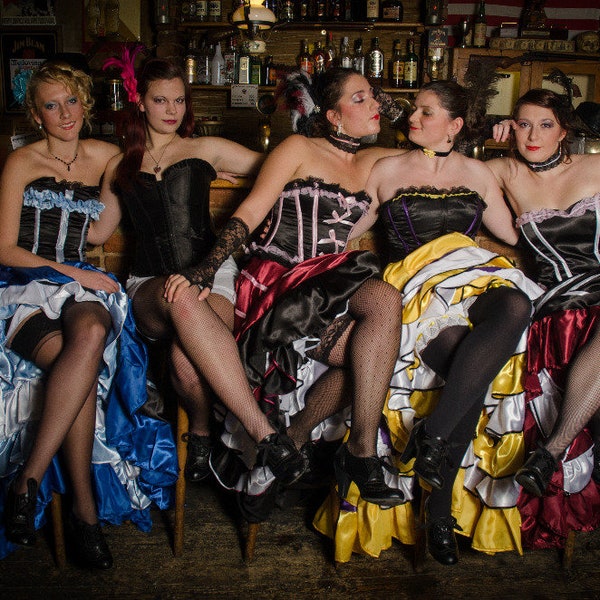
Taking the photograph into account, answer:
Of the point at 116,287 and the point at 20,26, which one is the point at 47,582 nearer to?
the point at 116,287

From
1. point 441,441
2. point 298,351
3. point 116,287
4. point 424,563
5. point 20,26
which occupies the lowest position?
point 424,563

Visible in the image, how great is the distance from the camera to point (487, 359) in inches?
79.0

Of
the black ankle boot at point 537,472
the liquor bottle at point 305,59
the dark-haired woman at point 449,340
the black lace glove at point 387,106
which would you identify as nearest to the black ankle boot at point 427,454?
the dark-haired woman at point 449,340

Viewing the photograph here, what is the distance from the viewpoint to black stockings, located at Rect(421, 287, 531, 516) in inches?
78.3

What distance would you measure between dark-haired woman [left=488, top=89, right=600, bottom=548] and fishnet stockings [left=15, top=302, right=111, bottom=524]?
133 centimetres

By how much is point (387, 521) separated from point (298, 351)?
66 cm

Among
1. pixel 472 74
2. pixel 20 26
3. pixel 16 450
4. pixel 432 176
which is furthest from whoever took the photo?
pixel 20 26

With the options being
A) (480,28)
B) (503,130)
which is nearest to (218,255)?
(503,130)

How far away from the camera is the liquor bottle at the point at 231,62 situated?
5582 mm

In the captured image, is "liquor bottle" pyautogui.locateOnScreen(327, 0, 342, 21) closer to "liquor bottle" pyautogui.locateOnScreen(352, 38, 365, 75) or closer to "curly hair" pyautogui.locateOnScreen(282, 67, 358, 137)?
"liquor bottle" pyautogui.locateOnScreen(352, 38, 365, 75)

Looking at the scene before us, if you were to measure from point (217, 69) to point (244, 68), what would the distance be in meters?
0.23

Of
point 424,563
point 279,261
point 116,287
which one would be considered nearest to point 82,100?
point 116,287

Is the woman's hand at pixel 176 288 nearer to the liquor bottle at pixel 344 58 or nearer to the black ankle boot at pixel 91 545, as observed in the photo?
the black ankle boot at pixel 91 545

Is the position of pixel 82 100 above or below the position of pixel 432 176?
above
